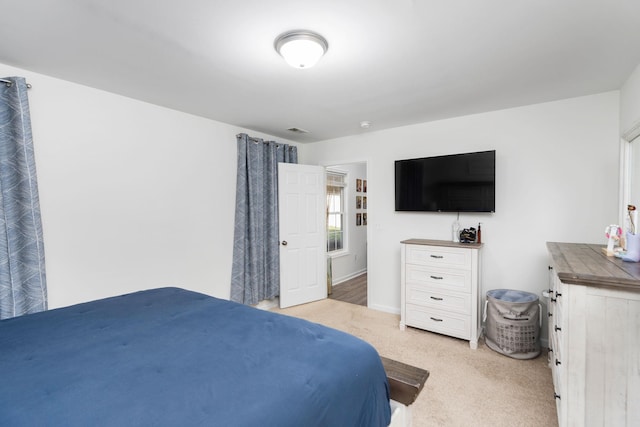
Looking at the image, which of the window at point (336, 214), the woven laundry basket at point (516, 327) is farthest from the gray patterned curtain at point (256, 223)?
the woven laundry basket at point (516, 327)

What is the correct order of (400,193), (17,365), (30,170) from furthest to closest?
(400,193) → (30,170) → (17,365)

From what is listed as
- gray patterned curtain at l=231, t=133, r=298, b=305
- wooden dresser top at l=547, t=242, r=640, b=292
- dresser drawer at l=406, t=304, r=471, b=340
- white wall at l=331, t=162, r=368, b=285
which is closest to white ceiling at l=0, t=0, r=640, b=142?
gray patterned curtain at l=231, t=133, r=298, b=305

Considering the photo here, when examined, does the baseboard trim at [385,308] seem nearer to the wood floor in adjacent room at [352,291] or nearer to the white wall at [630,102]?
the wood floor in adjacent room at [352,291]

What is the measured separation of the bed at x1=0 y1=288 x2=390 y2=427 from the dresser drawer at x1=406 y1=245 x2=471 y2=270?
201cm

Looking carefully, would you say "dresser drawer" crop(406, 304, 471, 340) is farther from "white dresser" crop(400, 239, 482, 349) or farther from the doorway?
the doorway

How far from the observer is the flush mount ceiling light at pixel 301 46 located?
168 cm

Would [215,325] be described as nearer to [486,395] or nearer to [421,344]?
[486,395]

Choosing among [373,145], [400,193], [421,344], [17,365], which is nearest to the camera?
[17,365]

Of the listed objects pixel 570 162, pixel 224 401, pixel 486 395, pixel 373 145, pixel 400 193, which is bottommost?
pixel 486 395

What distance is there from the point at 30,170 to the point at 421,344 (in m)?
3.63

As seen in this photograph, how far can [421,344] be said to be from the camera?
2.95 metres

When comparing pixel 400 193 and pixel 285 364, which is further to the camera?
pixel 400 193

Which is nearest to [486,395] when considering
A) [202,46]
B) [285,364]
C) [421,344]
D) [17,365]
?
[421,344]

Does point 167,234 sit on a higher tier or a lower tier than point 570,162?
lower
